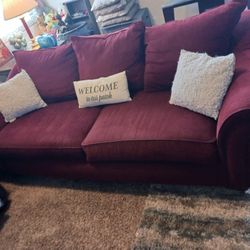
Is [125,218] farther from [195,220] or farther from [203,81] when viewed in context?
[203,81]

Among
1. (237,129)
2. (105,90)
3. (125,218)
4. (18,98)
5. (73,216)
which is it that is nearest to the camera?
(237,129)

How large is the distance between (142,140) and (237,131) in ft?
1.55

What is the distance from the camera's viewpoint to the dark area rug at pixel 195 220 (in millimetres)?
1354

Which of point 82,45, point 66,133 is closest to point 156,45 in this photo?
point 82,45

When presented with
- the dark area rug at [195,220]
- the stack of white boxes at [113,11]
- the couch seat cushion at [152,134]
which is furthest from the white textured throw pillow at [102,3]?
the dark area rug at [195,220]

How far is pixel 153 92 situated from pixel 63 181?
3.06ft

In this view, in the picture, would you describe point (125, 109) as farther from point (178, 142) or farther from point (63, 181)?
point (63, 181)

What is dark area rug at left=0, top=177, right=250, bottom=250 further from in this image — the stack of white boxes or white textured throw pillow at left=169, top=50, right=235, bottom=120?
the stack of white boxes

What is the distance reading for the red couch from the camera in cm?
133

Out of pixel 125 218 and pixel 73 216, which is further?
pixel 73 216

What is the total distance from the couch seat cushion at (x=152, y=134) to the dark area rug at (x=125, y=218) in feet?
0.97

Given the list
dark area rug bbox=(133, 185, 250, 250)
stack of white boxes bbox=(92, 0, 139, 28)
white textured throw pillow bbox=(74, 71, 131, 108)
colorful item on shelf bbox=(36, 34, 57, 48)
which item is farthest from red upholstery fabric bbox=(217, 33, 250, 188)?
colorful item on shelf bbox=(36, 34, 57, 48)

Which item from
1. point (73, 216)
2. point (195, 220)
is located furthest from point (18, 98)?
point (195, 220)

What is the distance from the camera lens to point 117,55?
190 centimetres
